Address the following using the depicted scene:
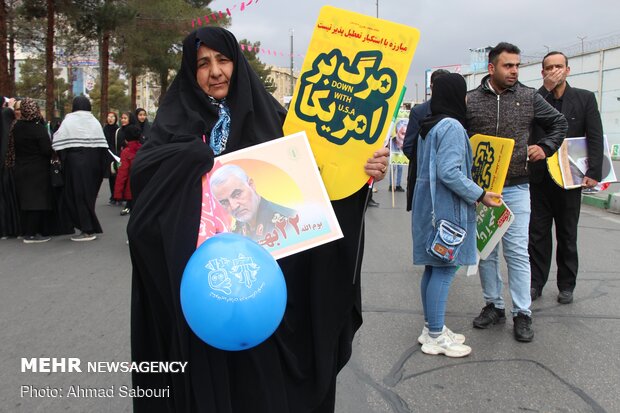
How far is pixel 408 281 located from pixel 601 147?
208 cm

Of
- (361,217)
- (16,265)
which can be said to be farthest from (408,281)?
(16,265)

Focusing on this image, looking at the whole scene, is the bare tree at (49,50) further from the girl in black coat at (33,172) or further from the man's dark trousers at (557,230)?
the man's dark trousers at (557,230)

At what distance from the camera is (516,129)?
3.78 metres

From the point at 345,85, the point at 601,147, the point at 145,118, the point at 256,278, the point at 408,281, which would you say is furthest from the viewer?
the point at 145,118

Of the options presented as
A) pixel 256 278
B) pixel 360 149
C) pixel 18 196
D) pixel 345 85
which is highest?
pixel 345 85

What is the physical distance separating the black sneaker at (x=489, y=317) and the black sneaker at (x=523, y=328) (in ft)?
0.73

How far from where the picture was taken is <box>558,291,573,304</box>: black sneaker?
15.1ft

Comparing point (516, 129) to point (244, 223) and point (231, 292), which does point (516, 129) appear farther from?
point (231, 292)

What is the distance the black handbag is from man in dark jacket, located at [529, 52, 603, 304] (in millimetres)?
6211

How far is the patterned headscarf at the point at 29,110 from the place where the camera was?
23.9ft

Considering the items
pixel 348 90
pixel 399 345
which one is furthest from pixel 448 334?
pixel 348 90

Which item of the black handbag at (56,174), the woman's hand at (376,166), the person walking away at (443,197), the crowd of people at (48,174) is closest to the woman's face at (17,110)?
the crowd of people at (48,174)

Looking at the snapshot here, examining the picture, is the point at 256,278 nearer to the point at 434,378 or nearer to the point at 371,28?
the point at 371,28

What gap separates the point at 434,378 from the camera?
3318mm
